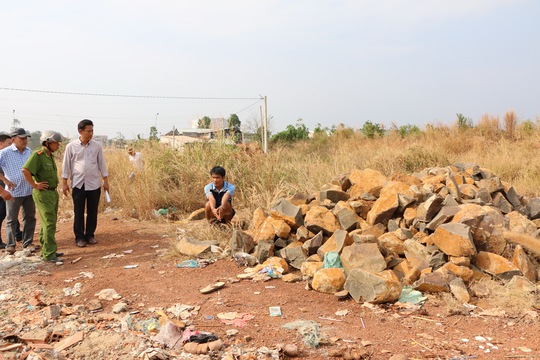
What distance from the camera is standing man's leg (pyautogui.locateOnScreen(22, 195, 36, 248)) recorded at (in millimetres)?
5758

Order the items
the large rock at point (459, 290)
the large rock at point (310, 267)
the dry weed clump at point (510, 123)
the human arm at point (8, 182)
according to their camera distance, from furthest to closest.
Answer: the dry weed clump at point (510, 123) → the human arm at point (8, 182) → the large rock at point (310, 267) → the large rock at point (459, 290)

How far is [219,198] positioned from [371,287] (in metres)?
2.62

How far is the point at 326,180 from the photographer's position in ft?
24.4

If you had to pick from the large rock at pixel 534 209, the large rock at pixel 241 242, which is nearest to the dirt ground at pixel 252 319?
the large rock at pixel 241 242

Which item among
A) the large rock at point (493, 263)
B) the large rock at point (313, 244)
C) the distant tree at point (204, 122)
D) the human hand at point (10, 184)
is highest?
the distant tree at point (204, 122)

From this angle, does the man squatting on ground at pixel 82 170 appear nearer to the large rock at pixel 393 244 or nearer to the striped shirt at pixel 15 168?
the striped shirt at pixel 15 168

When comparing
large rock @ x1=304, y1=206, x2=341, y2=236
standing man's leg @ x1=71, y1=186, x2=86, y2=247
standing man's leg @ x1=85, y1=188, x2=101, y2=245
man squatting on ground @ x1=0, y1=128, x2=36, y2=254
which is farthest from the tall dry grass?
man squatting on ground @ x1=0, y1=128, x2=36, y2=254

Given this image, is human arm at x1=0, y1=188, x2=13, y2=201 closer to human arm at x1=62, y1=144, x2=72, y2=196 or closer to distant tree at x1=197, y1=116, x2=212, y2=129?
human arm at x1=62, y1=144, x2=72, y2=196

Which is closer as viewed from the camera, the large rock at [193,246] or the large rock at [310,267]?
the large rock at [310,267]

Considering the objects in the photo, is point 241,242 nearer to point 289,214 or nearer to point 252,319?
point 289,214

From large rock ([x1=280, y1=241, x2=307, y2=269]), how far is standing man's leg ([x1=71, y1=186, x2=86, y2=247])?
2.80m

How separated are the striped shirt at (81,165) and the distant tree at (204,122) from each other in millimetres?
4552

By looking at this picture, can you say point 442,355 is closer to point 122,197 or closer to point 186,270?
point 186,270

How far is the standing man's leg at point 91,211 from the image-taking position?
6012mm
